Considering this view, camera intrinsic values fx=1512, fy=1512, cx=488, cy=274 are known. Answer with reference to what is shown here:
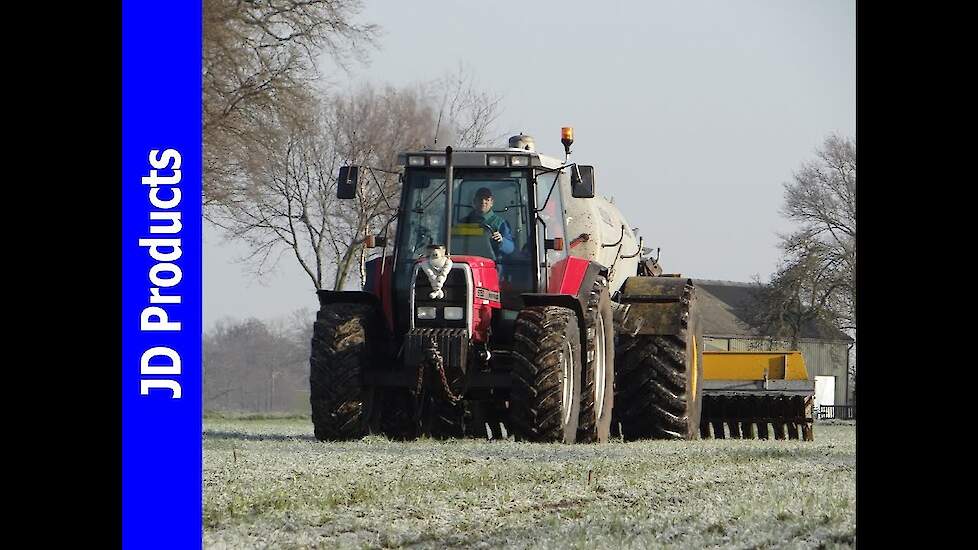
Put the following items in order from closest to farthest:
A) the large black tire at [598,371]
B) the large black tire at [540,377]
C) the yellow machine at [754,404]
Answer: the large black tire at [540,377]
the large black tire at [598,371]
the yellow machine at [754,404]

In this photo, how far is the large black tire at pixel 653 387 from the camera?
17391 millimetres

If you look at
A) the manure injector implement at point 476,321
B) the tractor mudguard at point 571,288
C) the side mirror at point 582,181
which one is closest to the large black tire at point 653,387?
the manure injector implement at point 476,321

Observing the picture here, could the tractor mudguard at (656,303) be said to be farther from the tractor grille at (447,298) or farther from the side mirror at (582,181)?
the tractor grille at (447,298)

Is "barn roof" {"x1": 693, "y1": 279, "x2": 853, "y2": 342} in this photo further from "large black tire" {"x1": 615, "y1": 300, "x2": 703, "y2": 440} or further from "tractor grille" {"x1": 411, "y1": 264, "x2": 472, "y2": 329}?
"tractor grille" {"x1": 411, "y1": 264, "x2": 472, "y2": 329}

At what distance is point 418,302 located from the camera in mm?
14703

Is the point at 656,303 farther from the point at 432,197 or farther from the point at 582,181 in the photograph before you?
the point at 432,197

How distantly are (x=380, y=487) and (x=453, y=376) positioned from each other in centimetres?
458

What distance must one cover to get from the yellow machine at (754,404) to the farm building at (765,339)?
2508 cm

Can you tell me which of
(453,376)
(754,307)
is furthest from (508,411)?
(754,307)

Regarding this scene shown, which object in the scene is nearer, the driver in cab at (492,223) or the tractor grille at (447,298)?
the tractor grille at (447,298)

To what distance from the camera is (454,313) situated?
1462 centimetres

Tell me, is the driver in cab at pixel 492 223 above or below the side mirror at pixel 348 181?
below
